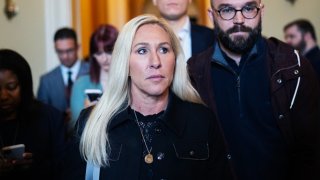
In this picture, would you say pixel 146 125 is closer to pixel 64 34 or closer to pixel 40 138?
pixel 40 138

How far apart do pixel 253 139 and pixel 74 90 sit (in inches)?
68.2

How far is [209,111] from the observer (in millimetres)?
2164

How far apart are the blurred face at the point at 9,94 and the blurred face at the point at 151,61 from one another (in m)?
0.84

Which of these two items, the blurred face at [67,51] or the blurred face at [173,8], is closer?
the blurred face at [173,8]

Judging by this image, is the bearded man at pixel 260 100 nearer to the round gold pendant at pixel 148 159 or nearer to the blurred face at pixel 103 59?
the round gold pendant at pixel 148 159

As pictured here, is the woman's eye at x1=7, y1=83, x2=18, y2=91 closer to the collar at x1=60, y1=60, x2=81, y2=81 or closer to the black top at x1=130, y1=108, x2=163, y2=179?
the black top at x1=130, y1=108, x2=163, y2=179

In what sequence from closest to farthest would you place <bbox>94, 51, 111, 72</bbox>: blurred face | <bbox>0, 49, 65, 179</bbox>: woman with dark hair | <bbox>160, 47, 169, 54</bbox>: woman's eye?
<bbox>160, 47, 169, 54</bbox>: woman's eye → <bbox>0, 49, 65, 179</bbox>: woman with dark hair → <bbox>94, 51, 111, 72</bbox>: blurred face

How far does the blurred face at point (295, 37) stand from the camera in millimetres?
4988

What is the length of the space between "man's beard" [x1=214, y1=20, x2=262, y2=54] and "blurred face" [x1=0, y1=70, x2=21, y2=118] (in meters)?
1.09

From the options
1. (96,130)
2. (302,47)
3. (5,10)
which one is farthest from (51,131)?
(302,47)

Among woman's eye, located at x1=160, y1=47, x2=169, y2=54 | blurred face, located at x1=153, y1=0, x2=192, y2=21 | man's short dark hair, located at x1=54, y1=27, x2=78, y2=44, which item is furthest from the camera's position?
man's short dark hair, located at x1=54, y1=27, x2=78, y2=44

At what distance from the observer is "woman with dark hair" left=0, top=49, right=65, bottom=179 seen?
2.64 m

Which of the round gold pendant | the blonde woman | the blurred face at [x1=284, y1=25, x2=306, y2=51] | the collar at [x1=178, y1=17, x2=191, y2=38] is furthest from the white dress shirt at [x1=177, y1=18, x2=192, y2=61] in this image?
the blurred face at [x1=284, y1=25, x2=306, y2=51]

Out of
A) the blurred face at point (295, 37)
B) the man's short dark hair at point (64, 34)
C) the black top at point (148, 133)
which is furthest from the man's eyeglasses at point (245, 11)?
the blurred face at point (295, 37)
